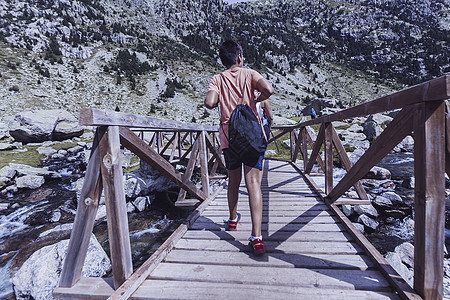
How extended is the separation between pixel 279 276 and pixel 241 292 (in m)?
0.37

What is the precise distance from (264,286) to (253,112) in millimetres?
1502

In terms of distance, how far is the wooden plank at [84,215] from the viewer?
65.9 inches

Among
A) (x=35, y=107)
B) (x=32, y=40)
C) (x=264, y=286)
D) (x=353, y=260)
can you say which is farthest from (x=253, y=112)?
(x=32, y=40)

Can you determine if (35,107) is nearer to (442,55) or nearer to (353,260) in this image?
(353,260)

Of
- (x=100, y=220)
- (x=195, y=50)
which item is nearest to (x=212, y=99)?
(x=100, y=220)

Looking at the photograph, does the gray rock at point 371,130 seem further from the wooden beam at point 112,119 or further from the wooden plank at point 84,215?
the wooden plank at point 84,215

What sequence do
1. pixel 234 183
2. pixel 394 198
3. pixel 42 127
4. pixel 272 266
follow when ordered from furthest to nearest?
1. pixel 42 127
2. pixel 394 198
3. pixel 234 183
4. pixel 272 266

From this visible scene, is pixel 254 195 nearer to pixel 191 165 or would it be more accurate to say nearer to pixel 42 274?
pixel 191 165

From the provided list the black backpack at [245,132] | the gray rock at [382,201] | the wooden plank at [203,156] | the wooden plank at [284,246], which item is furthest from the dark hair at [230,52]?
the gray rock at [382,201]

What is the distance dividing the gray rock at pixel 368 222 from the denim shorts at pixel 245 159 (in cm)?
464

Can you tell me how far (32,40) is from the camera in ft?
146

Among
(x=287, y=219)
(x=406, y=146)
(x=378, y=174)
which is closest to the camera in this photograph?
(x=287, y=219)

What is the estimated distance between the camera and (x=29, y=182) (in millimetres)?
9312

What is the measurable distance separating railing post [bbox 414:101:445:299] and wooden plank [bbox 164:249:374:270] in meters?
0.51
